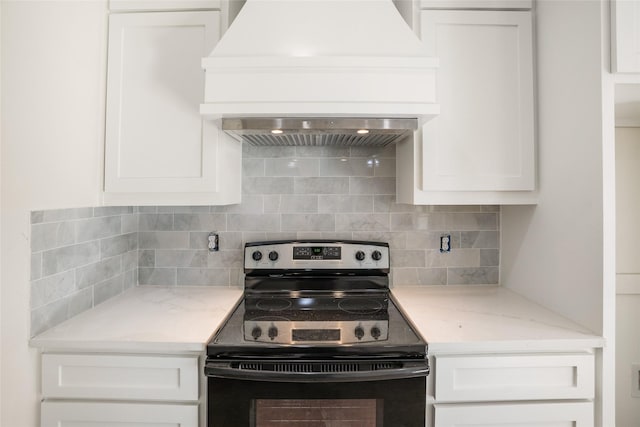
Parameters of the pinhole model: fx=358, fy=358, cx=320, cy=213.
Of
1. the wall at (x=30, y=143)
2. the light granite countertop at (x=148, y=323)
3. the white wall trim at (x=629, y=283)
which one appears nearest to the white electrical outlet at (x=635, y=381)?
the white wall trim at (x=629, y=283)

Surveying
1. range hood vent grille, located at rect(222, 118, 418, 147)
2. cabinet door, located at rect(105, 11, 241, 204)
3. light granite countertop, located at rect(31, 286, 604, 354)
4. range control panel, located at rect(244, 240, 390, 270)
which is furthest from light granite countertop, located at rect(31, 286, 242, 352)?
range hood vent grille, located at rect(222, 118, 418, 147)

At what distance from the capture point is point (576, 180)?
1308 mm

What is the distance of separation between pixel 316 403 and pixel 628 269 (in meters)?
1.57

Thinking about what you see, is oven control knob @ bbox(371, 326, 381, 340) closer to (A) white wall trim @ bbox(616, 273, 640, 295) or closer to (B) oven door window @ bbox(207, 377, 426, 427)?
(B) oven door window @ bbox(207, 377, 426, 427)

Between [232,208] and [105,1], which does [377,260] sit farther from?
[105,1]

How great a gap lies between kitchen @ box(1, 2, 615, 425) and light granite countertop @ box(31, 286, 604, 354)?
0.37 ft

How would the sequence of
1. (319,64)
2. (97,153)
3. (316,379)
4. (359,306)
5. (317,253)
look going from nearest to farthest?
1. (316,379)
2. (319,64)
3. (97,153)
4. (359,306)
5. (317,253)

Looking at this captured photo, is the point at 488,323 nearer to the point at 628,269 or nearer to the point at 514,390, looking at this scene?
the point at 514,390

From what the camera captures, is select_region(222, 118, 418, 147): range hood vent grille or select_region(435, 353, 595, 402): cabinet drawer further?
select_region(222, 118, 418, 147): range hood vent grille

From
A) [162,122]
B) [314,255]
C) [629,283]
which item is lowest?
[629,283]

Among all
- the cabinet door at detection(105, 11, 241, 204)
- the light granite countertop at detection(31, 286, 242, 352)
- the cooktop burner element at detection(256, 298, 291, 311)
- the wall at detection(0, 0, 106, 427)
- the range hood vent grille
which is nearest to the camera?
the wall at detection(0, 0, 106, 427)

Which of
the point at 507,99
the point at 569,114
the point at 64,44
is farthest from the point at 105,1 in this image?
the point at 569,114

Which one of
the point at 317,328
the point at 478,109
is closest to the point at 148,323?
the point at 317,328

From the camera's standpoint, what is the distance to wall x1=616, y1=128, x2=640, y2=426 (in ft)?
5.40
